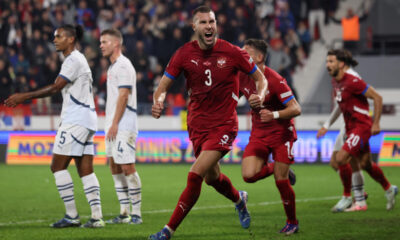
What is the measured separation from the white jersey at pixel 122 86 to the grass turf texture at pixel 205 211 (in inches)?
51.8

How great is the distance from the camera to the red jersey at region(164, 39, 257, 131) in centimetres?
760

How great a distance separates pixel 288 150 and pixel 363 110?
2.64 meters

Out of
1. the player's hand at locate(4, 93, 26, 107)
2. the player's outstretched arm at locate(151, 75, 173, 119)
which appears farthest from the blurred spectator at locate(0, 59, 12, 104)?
the player's outstretched arm at locate(151, 75, 173, 119)

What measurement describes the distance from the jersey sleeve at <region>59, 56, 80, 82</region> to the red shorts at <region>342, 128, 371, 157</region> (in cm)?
416

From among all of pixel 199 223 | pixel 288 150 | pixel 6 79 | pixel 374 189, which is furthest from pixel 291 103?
pixel 6 79

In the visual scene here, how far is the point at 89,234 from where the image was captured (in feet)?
26.8

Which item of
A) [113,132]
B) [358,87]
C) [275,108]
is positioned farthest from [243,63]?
[358,87]

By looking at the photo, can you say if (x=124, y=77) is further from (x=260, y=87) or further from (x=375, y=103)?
(x=375, y=103)

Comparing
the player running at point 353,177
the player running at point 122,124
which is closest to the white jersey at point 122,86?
the player running at point 122,124

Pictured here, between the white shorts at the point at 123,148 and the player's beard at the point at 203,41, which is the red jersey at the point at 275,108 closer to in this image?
the player's beard at the point at 203,41

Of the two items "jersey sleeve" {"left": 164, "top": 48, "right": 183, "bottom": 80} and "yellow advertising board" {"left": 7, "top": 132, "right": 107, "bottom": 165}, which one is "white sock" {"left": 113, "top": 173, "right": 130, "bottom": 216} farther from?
"yellow advertising board" {"left": 7, "top": 132, "right": 107, "bottom": 165}

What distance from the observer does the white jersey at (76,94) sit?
8.77 m

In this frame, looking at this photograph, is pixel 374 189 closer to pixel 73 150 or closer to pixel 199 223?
pixel 199 223

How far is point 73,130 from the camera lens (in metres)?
8.77
